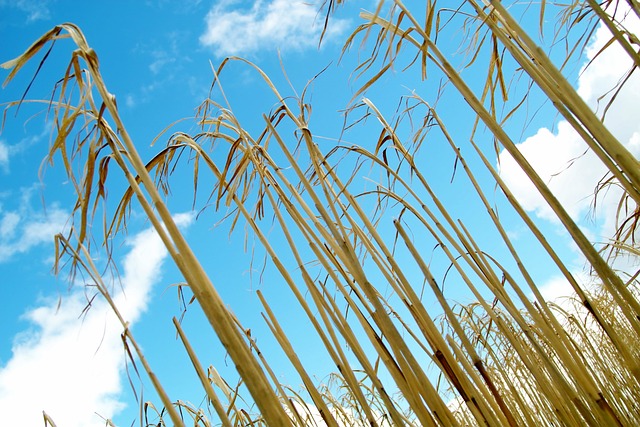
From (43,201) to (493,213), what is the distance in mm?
669

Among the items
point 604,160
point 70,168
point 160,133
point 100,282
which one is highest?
point 160,133

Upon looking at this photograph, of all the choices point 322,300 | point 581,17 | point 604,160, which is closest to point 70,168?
point 322,300

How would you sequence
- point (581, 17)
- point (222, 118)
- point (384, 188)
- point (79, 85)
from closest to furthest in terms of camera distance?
1. point (79, 85)
2. point (581, 17)
3. point (222, 118)
4. point (384, 188)

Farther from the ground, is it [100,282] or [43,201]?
[43,201]

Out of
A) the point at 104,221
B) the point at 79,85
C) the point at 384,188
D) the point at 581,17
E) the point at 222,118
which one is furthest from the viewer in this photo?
the point at 384,188

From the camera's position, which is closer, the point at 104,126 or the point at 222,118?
the point at 104,126

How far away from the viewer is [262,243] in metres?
0.78

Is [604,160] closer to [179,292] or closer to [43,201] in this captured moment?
[43,201]

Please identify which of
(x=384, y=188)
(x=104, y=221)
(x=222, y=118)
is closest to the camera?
(x=104, y=221)

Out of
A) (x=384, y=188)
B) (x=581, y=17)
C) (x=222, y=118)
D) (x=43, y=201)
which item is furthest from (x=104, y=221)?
(x=581, y=17)

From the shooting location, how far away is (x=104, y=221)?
656 mm

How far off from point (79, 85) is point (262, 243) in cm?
35

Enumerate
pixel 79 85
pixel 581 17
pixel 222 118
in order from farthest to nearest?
pixel 222 118 → pixel 581 17 → pixel 79 85

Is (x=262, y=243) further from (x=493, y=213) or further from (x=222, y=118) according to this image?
(x=493, y=213)
